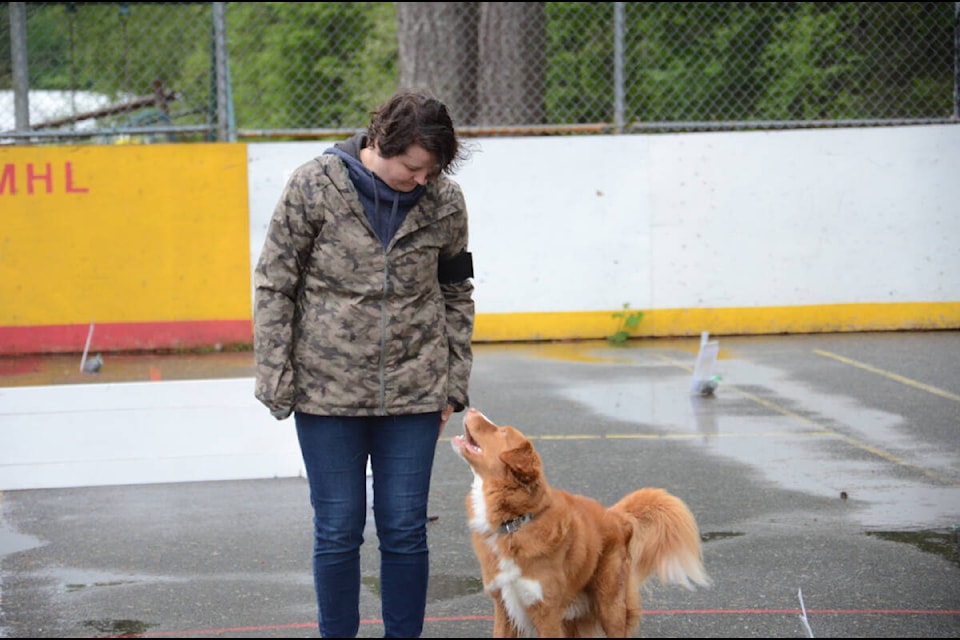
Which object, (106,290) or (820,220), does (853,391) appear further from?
(106,290)

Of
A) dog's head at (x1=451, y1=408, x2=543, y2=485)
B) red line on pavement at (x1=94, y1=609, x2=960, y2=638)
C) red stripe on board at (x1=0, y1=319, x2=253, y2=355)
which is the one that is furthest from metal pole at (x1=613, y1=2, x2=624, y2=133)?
dog's head at (x1=451, y1=408, x2=543, y2=485)

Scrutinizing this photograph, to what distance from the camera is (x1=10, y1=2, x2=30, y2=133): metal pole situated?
36.5ft

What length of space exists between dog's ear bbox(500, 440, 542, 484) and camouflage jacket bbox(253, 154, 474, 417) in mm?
324

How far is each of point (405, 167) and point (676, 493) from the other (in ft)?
10.7

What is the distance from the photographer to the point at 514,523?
3844 mm

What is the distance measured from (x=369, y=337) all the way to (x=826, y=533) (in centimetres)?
289

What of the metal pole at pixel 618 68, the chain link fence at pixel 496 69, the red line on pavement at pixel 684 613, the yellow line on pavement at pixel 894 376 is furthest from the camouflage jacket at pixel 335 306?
the metal pole at pixel 618 68

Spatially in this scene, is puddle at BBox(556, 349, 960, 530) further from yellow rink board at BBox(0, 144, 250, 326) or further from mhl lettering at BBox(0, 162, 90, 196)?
mhl lettering at BBox(0, 162, 90, 196)

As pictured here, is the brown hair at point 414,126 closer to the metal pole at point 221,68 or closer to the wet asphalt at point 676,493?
the wet asphalt at point 676,493

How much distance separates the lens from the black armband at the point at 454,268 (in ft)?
12.6

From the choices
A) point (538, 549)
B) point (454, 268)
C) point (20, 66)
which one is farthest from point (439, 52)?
point (538, 549)

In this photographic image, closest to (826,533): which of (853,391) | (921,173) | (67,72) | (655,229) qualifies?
(853,391)

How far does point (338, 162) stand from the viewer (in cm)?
364

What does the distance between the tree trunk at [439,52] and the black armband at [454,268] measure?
9.42 metres
